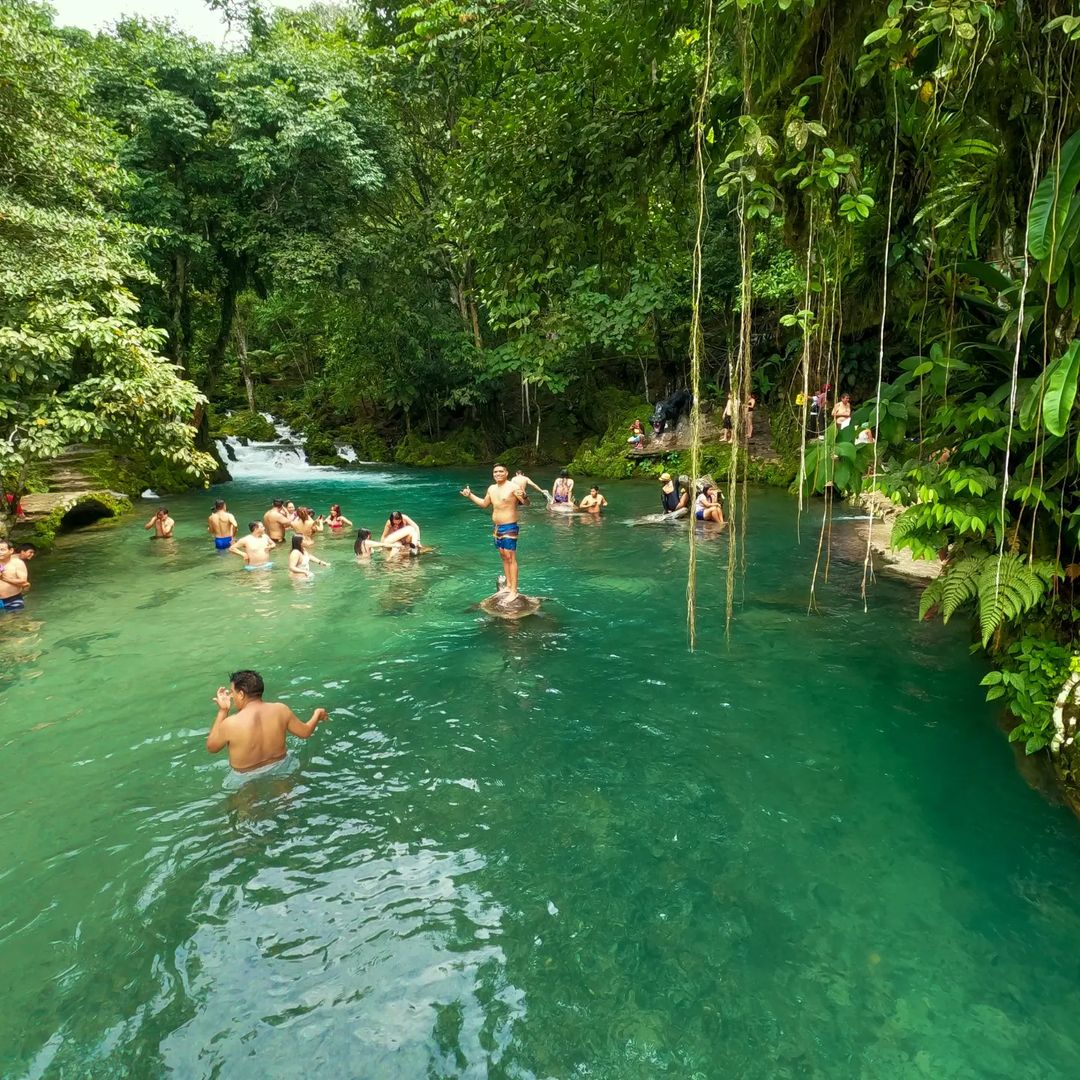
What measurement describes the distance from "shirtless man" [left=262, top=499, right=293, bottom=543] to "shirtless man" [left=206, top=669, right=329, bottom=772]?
914 centimetres

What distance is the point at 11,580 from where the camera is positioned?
1021 cm

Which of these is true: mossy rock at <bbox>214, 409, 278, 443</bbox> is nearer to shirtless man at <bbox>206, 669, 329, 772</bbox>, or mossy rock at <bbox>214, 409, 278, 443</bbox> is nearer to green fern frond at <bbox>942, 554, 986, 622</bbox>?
shirtless man at <bbox>206, 669, 329, 772</bbox>

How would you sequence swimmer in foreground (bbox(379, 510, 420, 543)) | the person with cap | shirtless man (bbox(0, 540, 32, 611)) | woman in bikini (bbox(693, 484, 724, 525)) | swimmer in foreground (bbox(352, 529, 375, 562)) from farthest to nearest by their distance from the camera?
the person with cap
woman in bikini (bbox(693, 484, 724, 525))
swimmer in foreground (bbox(379, 510, 420, 543))
swimmer in foreground (bbox(352, 529, 375, 562))
shirtless man (bbox(0, 540, 32, 611))

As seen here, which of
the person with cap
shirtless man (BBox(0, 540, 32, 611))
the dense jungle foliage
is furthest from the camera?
the person with cap

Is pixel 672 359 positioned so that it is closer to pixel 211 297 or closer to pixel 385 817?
pixel 211 297

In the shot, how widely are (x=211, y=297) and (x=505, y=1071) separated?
3065 cm

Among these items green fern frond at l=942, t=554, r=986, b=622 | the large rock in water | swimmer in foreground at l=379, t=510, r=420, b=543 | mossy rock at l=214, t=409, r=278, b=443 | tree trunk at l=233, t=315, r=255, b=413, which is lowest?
the large rock in water

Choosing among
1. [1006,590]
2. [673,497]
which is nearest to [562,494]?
[673,497]

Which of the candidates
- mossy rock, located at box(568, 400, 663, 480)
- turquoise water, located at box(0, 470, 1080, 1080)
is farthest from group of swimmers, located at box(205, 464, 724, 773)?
mossy rock, located at box(568, 400, 663, 480)

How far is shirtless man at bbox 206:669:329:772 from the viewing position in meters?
5.53

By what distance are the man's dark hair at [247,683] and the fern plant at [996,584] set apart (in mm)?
5035

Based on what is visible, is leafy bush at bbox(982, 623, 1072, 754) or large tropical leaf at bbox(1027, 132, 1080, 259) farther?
leafy bush at bbox(982, 623, 1072, 754)

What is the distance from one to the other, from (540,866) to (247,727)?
2.57 meters

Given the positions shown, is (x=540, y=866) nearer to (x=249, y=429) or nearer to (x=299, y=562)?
(x=299, y=562)
